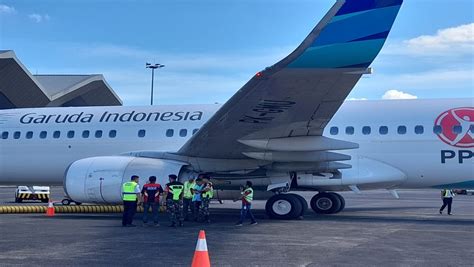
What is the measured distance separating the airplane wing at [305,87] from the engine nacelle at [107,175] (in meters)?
0.75

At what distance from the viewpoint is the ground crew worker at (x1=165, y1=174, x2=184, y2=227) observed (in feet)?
49.6

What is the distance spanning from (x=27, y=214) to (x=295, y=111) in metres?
8.92

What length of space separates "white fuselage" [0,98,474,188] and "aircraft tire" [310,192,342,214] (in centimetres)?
272

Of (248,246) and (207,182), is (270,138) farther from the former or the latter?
(248,246)

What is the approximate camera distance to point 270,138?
15.9 m

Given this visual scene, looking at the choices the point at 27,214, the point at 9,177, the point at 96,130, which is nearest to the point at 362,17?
the point at 96,130

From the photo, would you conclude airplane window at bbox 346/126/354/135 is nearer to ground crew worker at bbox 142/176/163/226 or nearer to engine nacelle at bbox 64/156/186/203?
engine nacelle at bbox 64/156/186/203

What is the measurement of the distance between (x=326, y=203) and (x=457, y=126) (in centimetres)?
488

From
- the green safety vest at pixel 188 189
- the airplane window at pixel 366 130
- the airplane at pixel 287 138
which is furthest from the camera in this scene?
the airplane window at pixel 366 130

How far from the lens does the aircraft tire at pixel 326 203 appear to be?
1978 cm

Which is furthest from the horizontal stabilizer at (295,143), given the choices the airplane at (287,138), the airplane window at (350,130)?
the airplane window at (350,130)

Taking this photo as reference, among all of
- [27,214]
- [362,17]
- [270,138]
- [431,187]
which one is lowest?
[27,214]

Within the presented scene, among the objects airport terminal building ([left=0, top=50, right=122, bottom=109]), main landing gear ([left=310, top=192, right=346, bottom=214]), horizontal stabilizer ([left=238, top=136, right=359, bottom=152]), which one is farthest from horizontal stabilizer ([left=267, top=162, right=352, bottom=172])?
airport terminal building ([left=0, top=50, right=122, bottom=109])

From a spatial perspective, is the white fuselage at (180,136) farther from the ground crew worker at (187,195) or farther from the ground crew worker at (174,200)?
the ground crew worker at (174,200)
